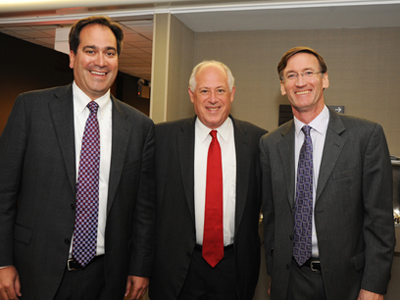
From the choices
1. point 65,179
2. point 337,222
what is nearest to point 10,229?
point 65,179

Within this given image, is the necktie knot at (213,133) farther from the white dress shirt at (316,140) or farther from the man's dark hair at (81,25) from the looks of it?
the man's dark hair at (81,25)

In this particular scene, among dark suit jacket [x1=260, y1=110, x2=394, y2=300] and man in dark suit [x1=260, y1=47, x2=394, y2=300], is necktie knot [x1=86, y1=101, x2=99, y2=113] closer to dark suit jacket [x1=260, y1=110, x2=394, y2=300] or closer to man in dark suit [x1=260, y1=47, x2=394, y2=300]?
man in dark suit [x1=260, y1=47, x2=394, y2=300]

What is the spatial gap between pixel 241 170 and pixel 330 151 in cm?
58

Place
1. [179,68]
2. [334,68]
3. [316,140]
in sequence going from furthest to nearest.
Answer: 1. [179,68]
2. [334,68]
3. [316,140]

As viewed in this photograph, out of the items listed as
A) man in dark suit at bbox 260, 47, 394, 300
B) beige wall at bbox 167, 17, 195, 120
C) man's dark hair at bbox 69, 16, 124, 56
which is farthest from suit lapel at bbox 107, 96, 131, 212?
beige wall at bbox 167, 17, 195, 120

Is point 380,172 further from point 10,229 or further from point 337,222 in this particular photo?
point 10,229

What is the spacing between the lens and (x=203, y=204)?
2.26m

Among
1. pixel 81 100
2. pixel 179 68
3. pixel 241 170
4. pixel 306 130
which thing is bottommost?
pixel 241 170

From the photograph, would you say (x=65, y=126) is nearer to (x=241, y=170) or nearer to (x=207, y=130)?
(x=207, y=130)

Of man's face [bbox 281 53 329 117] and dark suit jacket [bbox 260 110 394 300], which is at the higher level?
man's face [bbox 281 53 329 117]

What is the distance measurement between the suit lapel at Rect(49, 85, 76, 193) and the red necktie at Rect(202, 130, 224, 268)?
2.71ft

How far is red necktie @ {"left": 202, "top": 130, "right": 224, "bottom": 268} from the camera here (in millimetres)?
2201

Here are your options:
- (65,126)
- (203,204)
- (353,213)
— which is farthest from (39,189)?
(353,213)

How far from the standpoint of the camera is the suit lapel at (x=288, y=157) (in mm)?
2002
